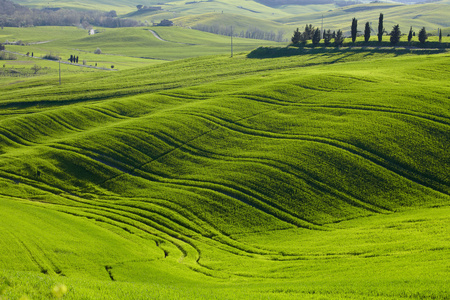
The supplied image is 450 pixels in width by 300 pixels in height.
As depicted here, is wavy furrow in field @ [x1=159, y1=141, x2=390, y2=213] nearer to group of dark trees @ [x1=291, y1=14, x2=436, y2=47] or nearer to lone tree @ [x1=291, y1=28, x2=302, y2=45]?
group of dark trees @ [x1=291, y1=14, x2=436, y2=47]

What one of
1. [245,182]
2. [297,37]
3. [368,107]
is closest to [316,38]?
[297,37]

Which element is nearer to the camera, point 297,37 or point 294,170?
point 294,170

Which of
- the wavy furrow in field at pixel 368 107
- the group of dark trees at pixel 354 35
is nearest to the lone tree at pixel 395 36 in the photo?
the group of dark trees at pixel 354 35

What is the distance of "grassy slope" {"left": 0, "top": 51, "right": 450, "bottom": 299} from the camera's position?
128 feet

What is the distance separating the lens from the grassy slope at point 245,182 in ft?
128

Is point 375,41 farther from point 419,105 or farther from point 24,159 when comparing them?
point 24,159

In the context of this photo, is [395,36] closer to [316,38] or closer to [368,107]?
[316,38]

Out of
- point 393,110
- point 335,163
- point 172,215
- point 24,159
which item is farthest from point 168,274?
point 393,110

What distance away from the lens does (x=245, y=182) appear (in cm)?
6331

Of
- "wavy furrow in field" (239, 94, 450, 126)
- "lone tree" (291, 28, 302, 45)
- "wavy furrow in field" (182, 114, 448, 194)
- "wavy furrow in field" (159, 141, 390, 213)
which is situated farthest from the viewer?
"lone tree" (291, 28, 302, 45)

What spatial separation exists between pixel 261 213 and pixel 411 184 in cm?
2229

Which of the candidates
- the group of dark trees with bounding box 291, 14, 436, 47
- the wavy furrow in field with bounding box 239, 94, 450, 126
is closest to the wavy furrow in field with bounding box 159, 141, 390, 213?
the wavy furrow in field with bounding box 239, 94, 450, 126

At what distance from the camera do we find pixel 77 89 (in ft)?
395

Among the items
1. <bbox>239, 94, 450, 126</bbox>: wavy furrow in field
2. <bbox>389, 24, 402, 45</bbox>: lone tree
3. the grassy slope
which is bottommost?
the grassy slope
